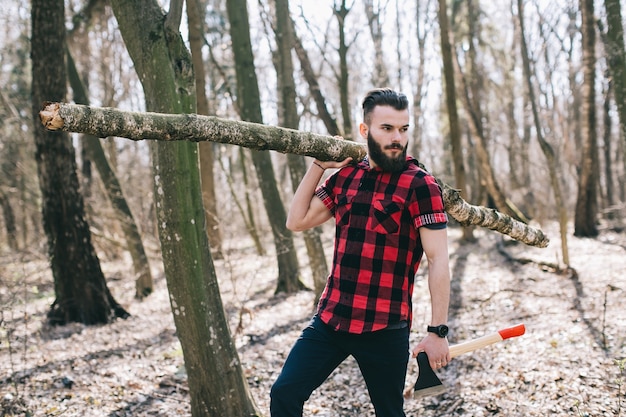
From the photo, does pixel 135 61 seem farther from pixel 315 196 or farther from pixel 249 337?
pixel 249 337

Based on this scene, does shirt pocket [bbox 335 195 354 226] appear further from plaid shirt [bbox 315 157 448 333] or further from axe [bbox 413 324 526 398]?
axe [bbox 413 324 526 398]

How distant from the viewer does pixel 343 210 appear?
2.96m

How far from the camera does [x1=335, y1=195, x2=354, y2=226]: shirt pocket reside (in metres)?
2.93

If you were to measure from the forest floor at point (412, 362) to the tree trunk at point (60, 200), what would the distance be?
38cm

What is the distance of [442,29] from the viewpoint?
1220cm

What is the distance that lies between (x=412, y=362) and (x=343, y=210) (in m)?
3.62

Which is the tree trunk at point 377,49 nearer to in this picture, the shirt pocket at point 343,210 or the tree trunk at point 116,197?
the tree trunk at point 116,197

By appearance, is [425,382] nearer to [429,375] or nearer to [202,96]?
[429,375]

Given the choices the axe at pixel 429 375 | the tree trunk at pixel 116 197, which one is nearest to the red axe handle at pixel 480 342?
the axe at pixel 429 375

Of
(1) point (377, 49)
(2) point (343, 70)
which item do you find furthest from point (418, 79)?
(2) point (343, 70)

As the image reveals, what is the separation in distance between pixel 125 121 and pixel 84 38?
525 inches

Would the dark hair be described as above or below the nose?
above

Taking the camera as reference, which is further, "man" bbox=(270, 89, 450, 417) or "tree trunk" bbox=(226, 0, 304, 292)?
"tree trunk" bbox=(226, 0, 304, 292)

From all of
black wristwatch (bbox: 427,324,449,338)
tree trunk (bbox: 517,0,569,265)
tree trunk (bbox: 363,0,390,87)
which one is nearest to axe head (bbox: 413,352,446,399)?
black wristwatch (bbox: 427,324,449,338)
